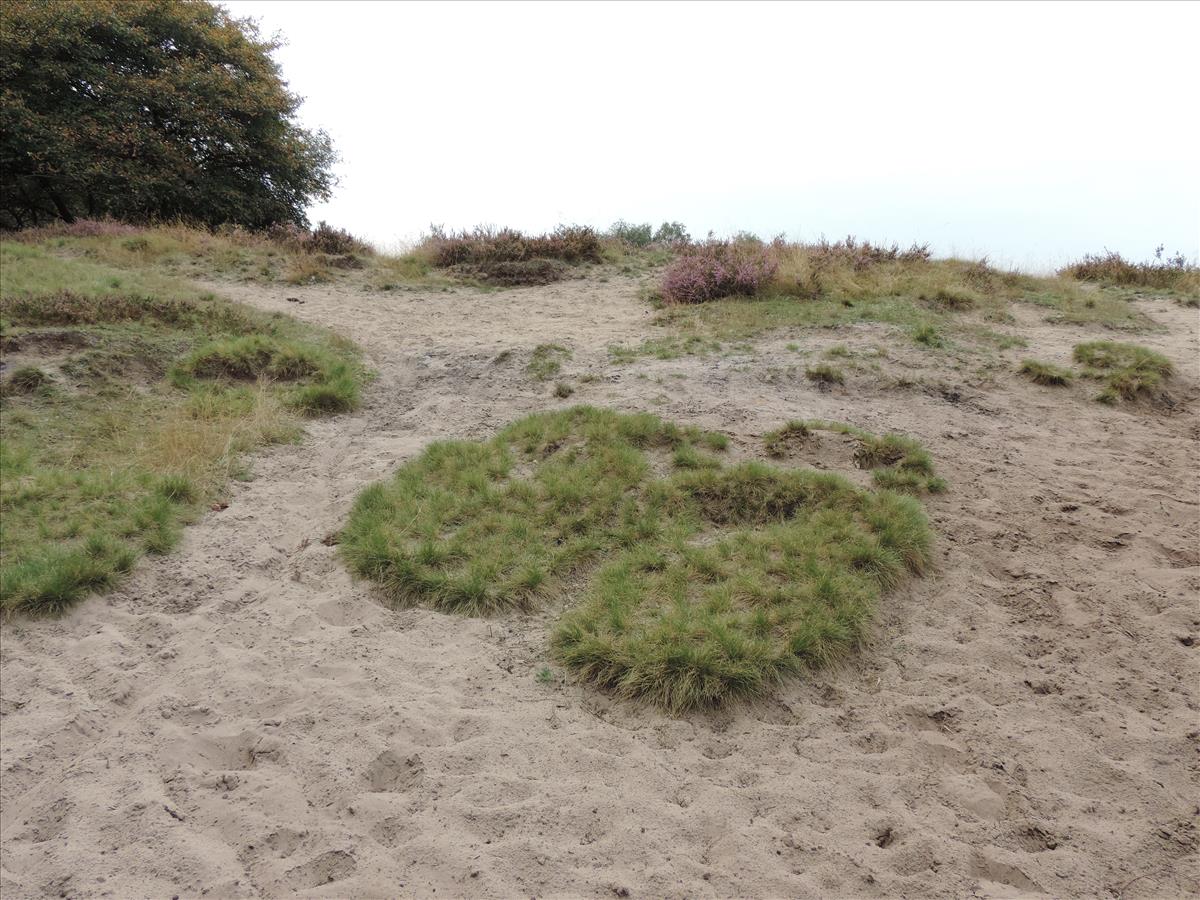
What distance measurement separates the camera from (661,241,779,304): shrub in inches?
464

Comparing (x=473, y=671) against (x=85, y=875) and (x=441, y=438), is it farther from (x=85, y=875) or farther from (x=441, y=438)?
(x=441, y=438)

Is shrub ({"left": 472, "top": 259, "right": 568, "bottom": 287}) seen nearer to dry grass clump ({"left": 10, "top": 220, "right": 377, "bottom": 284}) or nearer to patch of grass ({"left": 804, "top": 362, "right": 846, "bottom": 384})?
dry grass clump ({"left": 10, "top": 220, "right": 377, "bottom": 284})

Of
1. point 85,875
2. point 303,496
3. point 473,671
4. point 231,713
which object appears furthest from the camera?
point 303,496

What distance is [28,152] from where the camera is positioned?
1524cm

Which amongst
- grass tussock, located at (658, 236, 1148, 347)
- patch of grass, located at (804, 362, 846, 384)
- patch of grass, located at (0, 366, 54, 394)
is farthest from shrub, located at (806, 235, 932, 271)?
patch of grass, located at (0, 366, 54, 394)

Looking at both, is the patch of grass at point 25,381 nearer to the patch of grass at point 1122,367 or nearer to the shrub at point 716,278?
the shrub at point 716,278

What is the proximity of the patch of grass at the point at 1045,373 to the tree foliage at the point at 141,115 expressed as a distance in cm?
1801

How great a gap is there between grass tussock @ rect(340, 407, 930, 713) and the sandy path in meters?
0.23

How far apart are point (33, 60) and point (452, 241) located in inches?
399

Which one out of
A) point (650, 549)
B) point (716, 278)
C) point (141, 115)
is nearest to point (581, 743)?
point (650, 549)

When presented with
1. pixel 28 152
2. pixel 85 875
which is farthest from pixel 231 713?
pixel 28 152

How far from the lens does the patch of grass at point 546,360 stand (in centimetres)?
862

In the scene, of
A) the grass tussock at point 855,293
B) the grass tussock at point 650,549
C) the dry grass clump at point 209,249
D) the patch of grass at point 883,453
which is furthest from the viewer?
the dry grass clump at point 209,249

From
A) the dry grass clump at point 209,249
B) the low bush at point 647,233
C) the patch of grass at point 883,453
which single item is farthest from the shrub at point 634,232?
the patch of grass at point 883,453
